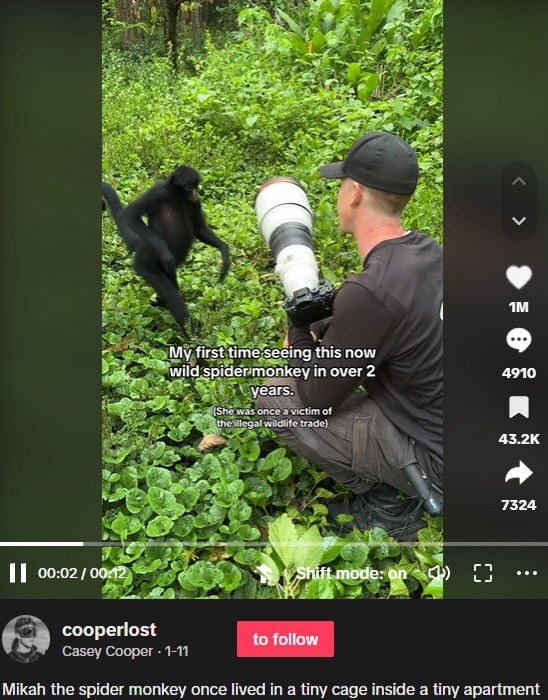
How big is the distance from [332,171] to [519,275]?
0.67 meters

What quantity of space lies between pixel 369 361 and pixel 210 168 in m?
0.92

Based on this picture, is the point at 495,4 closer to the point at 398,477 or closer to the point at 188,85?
the point at 188,85

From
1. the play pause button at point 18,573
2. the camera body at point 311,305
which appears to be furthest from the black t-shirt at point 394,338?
the play pause button at point 18,573

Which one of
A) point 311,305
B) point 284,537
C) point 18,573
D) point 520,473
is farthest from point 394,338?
point 18,573

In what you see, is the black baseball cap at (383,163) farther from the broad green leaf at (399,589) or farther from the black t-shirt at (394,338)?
the broad green leaf at (399,589)

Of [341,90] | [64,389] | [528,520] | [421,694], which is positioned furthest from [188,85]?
[421,694]

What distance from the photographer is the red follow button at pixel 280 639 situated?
1647mm

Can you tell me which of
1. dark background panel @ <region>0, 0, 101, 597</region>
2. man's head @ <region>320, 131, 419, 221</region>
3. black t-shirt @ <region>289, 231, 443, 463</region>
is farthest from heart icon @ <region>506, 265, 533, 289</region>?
dark background panel @ <region>0, 0, 101, 597</region>

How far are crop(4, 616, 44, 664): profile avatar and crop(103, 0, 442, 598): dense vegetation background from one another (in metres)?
0.19

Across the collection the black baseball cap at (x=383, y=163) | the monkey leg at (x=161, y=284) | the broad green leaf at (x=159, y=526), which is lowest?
the broad green leaf at (x=159, y=526)

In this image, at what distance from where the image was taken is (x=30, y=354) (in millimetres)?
1736
